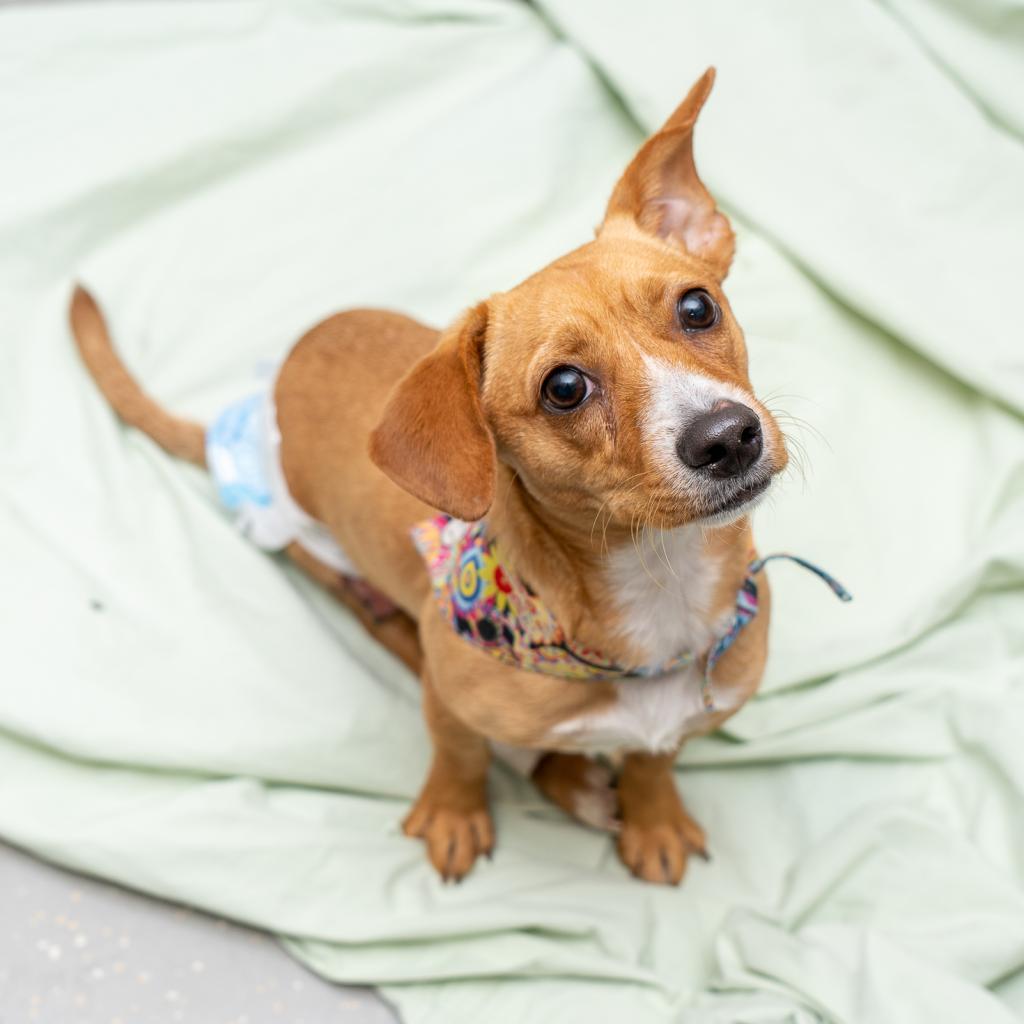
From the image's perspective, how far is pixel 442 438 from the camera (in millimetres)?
2078

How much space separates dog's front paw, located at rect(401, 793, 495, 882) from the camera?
2953mm

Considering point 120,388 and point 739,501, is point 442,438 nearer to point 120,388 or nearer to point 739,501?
point 739,501

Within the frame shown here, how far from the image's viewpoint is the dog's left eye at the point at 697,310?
85.5 inches

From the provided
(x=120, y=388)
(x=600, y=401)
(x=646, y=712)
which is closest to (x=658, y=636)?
(x=646, y=712)

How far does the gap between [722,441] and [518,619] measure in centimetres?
61

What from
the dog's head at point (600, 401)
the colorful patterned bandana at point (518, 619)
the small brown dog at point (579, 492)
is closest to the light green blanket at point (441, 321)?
the small brown dog at point (579, 492)

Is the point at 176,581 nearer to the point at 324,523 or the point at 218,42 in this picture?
the point at 324,523

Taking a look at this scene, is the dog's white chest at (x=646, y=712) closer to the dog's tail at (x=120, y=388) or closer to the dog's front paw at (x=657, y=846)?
the dog's front paw at (x=657, y=846)

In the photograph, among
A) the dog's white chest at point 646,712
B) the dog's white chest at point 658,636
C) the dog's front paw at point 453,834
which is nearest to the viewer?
the dog's white chest at point 658,636

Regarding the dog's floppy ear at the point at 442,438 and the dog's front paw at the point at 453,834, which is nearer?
the dog's floppy ear at the point at 442,438

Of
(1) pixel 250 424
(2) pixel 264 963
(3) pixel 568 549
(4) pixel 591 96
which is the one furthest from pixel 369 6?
(2) pixel 264 963

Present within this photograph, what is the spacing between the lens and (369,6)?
4.15 meters

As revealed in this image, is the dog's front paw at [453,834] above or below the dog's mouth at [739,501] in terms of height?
below

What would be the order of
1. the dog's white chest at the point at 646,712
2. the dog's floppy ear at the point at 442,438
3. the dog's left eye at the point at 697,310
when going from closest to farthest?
the dog's floppy ear at the point at 442,438, the dog's left eye at the point at 697,310, the dog's white chest at the point at 646,712
